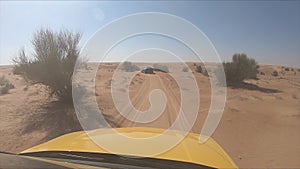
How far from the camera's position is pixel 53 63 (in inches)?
718

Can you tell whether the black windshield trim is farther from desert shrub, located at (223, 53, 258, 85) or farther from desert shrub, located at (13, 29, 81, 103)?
desert shrub, located at (223, 53, 258, 85)

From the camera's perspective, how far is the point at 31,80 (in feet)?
61.4

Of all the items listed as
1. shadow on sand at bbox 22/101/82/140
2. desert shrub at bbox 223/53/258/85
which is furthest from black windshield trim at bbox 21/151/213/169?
desert shrub at bbox 223/53/258/85

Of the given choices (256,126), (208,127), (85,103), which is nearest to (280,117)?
(256,126)

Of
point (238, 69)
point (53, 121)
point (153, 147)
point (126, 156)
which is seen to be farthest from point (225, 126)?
point (238, 69)

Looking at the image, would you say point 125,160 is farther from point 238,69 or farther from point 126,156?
point 238,69

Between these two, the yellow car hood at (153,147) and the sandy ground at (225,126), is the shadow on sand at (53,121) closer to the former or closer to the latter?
the sandy ground at (225,126)

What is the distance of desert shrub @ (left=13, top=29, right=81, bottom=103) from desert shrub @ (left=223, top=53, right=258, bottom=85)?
18665 millimetres

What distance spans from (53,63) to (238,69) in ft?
73.9

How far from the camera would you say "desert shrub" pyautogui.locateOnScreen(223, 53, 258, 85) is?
3519 cm

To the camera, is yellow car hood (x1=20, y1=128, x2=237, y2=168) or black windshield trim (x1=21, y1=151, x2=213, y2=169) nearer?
black windshield trim (x1=21, y1=151, x2=213, y2=169)

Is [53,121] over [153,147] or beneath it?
beneath

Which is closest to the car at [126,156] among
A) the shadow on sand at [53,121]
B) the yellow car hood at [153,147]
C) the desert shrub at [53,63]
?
the yellow car hood at [153,147]

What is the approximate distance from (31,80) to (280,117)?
1230 centimetres
